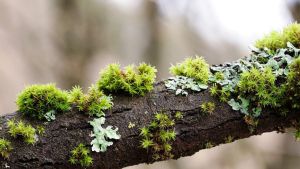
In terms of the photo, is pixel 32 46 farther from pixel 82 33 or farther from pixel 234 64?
pixel 234 64

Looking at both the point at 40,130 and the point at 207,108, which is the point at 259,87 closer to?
the point at 207,108

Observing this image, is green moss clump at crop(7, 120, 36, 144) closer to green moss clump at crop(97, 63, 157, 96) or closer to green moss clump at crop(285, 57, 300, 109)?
green moss clump at crop(97, 63, 157, 96)

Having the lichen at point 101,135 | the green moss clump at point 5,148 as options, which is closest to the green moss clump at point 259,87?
the lichen at point 101,135

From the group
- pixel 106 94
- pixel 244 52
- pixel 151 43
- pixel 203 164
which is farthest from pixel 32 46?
pixel 106 94

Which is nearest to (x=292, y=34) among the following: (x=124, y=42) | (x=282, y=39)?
(x=282, y=39)

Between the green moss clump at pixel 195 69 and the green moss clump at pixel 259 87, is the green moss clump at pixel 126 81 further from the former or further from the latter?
the green moss clump at pixel 259 87

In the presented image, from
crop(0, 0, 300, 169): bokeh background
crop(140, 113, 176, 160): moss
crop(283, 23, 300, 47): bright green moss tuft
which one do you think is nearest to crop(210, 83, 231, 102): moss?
crop(140, 113, 176, 160): moss
